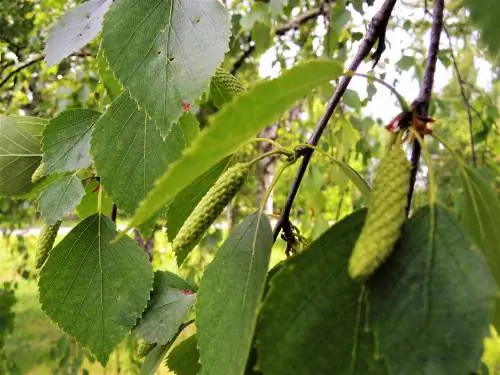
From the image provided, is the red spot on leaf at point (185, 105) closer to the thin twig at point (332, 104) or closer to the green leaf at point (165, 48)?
the green leaf at point (165, 48)

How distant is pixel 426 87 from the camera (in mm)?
459

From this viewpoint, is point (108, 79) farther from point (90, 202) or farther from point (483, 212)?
point (483, 212)

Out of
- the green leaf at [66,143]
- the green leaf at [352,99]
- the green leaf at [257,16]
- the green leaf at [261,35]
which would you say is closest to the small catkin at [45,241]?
the green leaf at [66,143]

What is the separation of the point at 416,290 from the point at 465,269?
0.03 meters

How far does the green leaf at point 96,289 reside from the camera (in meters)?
0.59

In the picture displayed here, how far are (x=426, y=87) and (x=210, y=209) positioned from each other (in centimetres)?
21

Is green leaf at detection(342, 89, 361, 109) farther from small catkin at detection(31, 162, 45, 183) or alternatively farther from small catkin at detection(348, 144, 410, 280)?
small catkin at detection(348, 144, 410, 280)

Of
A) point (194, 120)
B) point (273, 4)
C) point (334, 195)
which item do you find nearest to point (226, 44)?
A: point (194, 120)

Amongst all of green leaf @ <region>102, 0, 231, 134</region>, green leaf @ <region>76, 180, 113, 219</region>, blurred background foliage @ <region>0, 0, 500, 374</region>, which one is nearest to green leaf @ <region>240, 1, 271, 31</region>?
blurred background foliage @ <region>0, 0, 500, 374</region>

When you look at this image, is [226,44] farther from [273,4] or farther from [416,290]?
[273,4]

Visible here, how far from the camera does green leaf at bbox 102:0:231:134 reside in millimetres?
454

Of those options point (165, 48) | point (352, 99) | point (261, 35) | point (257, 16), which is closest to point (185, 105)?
point (165, 48)

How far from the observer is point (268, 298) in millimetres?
354

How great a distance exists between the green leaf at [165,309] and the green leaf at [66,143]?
6.5 inches
